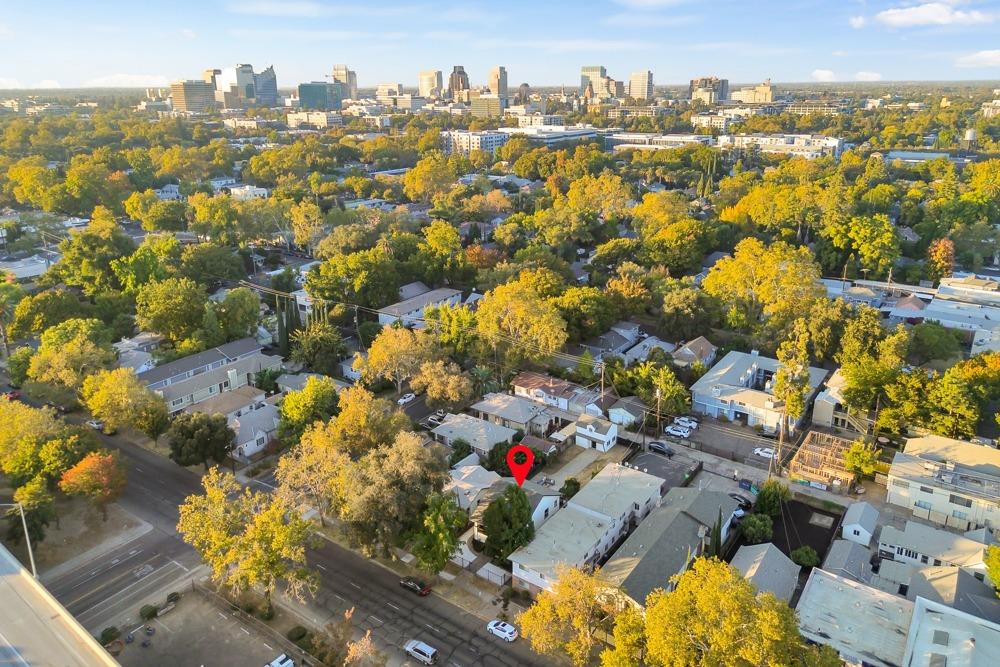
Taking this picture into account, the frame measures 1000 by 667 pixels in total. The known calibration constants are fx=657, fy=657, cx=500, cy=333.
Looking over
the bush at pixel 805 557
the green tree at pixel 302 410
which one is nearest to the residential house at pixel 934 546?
the bush at pixel 805 557

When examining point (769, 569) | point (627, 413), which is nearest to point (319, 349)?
point (627, 413)

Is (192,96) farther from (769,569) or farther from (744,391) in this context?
(769,569)

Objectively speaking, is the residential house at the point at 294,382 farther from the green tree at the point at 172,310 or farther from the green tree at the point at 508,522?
the green tree at the point at 508,522

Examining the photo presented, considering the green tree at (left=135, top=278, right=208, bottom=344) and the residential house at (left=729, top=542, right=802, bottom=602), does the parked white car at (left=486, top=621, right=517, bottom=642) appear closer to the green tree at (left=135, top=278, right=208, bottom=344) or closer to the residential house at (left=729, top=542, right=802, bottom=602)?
the residential house at (left=729, top=542, right=802, bottom=602)

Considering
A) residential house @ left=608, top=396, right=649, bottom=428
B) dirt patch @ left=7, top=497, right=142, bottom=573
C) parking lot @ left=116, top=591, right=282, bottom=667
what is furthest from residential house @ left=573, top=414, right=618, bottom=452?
dirt patch @ left=7, top=497, right=142, bottom=573

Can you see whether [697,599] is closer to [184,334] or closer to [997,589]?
[997,589]

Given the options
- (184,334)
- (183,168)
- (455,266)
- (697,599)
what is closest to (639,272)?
(455,266)
